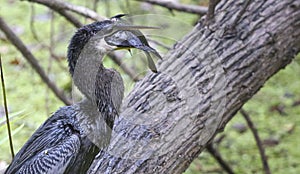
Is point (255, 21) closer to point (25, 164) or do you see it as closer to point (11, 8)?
point (25, 164)

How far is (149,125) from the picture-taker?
192cm

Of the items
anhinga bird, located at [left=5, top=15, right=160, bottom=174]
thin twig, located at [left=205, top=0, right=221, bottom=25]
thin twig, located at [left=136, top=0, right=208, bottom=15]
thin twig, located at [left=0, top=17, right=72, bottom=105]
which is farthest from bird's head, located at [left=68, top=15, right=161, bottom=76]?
thin twig, located at [left=136, top=0, right=208, bottom=15]

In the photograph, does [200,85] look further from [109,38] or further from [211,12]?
[109,38]

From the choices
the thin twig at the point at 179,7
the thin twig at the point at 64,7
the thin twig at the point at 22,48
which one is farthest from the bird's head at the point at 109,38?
the thin twig at the point at 179,7

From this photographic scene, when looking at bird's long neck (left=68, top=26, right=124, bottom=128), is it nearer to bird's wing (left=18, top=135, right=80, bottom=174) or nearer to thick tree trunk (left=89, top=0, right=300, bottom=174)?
bird's wing (left=18, top=135, right=80, bottom=174)

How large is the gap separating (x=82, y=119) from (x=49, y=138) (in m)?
0.10

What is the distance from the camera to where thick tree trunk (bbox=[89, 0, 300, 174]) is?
1.86m

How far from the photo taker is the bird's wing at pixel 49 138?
167 centimetres

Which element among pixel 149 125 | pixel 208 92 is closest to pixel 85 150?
pixel 149 125

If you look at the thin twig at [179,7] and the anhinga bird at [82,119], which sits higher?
the thin twig at [179,7]

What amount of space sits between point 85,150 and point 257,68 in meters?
0.69

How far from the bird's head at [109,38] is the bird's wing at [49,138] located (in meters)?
0.16

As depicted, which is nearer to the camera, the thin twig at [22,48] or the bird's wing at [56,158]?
the bird's wing at [56,158]

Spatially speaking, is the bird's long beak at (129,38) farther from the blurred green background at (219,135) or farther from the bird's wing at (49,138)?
the blurred green background at (219,135)
